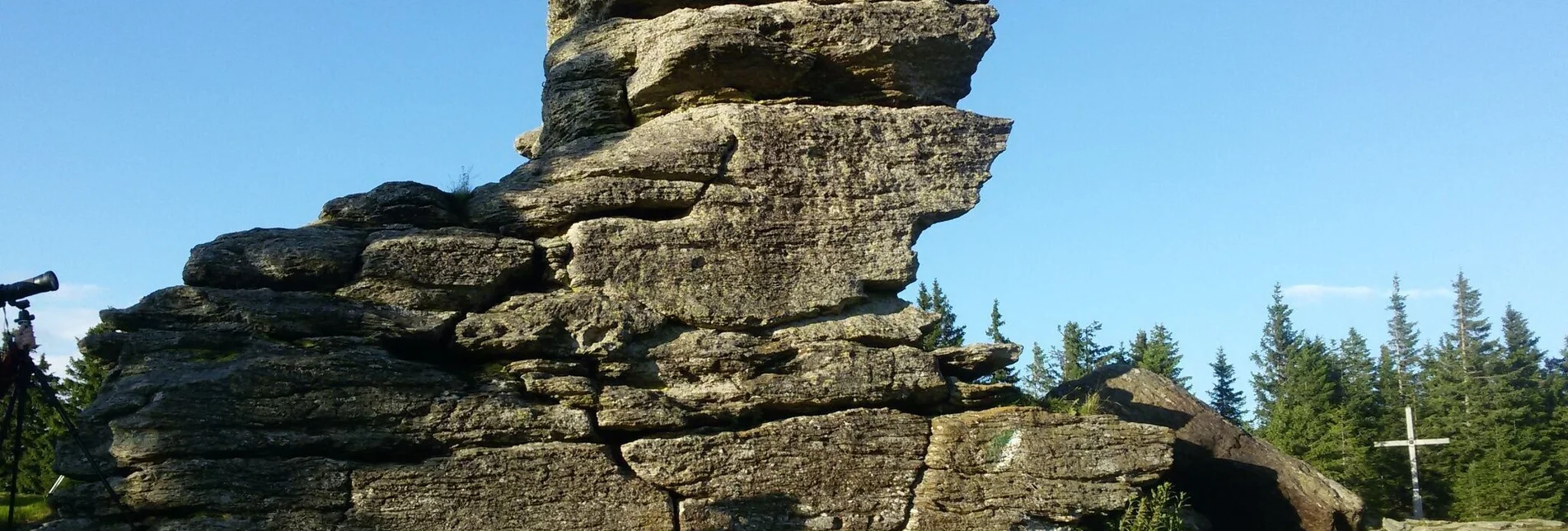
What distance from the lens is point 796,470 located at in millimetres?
17703

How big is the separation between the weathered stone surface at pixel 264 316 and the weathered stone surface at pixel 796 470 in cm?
356

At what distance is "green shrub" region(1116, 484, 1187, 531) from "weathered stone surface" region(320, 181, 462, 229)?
10.6 metres

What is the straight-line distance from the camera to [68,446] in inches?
616

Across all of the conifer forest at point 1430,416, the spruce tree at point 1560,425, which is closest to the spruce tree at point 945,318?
the conifer forest at point 1430,416

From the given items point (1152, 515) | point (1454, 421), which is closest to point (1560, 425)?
point (1454, 421)

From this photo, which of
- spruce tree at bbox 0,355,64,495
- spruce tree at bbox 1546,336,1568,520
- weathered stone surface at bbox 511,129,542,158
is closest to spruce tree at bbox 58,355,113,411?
spruce tree at bbox 0,355,64,495

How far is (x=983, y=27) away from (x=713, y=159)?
5123 mm

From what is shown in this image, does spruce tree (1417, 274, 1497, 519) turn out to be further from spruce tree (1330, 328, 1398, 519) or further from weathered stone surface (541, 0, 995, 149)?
weathered stone surface (541, 0, 995, 149)

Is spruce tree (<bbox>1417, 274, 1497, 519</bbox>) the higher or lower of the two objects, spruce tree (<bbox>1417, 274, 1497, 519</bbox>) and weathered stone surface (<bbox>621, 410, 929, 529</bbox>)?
the higher

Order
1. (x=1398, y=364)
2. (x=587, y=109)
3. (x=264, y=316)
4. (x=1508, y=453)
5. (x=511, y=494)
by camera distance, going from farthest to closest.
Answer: (x=1398, y=364), (x=1508, y=453), (x=587, y=109), (x=264, y=316), (x=511, y=494)

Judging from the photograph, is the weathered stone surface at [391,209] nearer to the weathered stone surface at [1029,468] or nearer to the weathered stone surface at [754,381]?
the weathered stone surface at [754,381]

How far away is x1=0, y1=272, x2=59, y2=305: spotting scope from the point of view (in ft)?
49.2

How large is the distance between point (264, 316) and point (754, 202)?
→ 6865 millimetres

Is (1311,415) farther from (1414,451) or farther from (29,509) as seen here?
(29,509)
